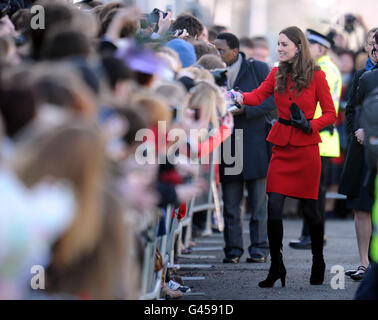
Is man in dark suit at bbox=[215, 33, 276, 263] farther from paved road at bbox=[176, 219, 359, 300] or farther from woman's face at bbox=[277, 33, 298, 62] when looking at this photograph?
woman's face at bbox=[277, 33, 298, 62]

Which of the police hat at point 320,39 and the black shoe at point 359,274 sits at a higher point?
the police hat at point 320,39

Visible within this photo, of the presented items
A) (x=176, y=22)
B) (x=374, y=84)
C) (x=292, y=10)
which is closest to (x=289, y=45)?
(x=374, y=84)

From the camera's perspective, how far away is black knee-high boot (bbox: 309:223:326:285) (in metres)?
7.76

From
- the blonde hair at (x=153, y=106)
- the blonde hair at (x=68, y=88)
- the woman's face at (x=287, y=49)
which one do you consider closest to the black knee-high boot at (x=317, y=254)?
the woman's face at (x=287, y=49)

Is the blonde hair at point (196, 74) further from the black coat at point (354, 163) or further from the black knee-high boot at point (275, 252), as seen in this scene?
the black coat at point (354, 163)

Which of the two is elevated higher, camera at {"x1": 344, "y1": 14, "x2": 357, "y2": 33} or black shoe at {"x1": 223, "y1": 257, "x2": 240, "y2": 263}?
camera at {"x1": 344, "y1": 14, "x2": 357, "y2": 33}

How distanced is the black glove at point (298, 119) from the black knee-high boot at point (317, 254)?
0.77 m

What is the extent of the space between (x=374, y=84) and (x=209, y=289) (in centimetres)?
199

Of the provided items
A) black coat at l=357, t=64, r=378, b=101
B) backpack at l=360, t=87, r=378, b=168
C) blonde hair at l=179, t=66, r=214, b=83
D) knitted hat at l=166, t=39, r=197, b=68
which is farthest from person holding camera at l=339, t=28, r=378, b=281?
backpack at l=360, t=87, r=378, b=168

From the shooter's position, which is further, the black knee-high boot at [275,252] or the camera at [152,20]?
the black knee-high boot at [275,252]

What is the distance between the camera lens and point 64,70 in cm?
386

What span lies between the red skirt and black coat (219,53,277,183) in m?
1.70

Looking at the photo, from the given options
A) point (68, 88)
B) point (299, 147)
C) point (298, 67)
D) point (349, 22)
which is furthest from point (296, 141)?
point (349, 22)

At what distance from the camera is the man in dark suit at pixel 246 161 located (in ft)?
30.7
